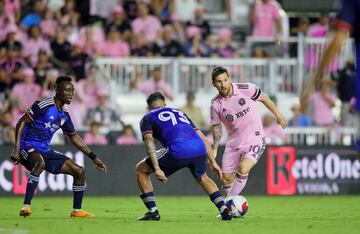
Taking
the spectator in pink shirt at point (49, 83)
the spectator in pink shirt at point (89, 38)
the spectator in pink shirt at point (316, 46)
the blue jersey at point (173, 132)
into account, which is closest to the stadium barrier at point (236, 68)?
the spectator in pink shirt at point (316, 46)

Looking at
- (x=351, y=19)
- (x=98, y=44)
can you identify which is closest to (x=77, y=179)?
(x=351, y=19)

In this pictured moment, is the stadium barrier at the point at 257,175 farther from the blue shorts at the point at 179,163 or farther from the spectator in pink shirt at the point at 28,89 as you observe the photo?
the blue shorts at the point at 179,163

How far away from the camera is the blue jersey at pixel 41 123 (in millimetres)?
14367

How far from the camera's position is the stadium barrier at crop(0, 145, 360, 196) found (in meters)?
21.0

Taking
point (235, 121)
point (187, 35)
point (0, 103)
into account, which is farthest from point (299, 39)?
point (235, 121)

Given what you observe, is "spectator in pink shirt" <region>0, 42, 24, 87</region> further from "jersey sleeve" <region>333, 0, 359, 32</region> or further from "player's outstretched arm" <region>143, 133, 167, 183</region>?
"jersey sleeve" <region>333, 0, 359, 32</region>

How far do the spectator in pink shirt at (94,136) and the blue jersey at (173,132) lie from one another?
29.5 ft

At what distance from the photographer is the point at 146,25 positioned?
25453 mm

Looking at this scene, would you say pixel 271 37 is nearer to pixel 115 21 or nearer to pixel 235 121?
pixel 115 21

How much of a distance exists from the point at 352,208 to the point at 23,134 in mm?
5987

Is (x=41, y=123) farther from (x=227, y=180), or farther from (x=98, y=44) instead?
(x=98, y=44)

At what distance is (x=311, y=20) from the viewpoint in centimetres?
2881

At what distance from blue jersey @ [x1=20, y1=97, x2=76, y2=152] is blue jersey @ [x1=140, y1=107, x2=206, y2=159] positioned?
1830mm

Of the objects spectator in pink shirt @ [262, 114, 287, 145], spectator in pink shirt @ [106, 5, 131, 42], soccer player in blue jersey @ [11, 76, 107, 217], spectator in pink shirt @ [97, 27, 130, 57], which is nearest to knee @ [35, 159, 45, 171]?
soccer player in blue jersey @ [11, 76, 107, 217]
